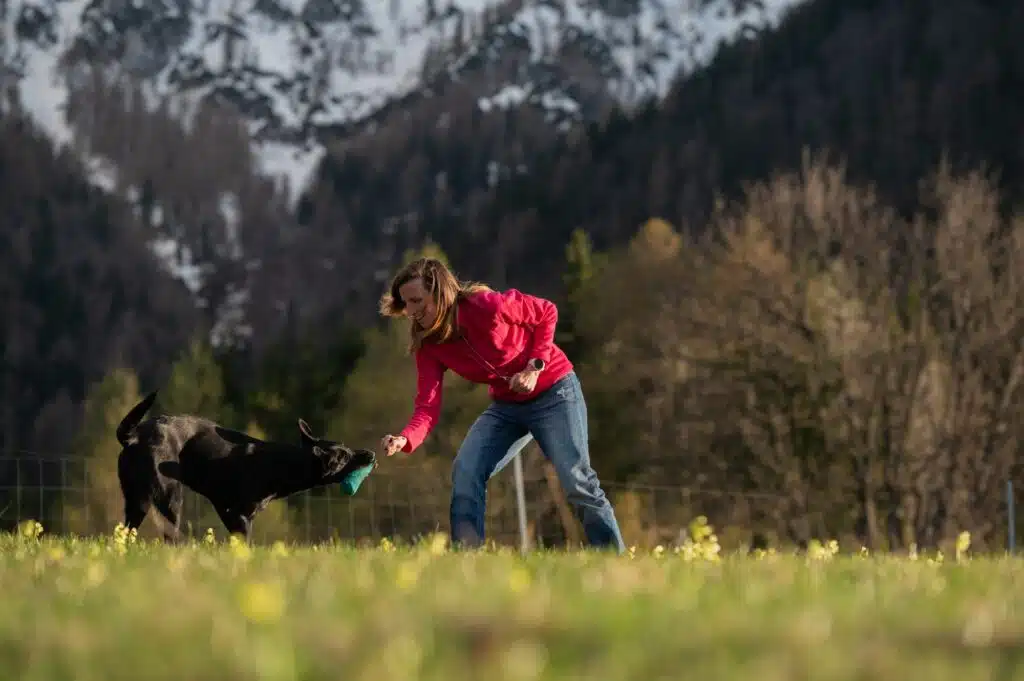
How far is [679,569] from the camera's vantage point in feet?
20.6

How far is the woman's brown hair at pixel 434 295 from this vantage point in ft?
29.8

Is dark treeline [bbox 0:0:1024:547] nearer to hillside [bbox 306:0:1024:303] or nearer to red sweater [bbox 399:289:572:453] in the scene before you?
hillside [bbox 306:0:1024:303]

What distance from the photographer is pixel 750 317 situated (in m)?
39.9

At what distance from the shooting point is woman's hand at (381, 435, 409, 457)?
342 inches

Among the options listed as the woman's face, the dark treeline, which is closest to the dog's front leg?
the woman's face

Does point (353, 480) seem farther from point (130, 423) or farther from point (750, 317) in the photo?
point (750, 317)

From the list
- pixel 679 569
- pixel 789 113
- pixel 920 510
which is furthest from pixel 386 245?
pixel 679 569

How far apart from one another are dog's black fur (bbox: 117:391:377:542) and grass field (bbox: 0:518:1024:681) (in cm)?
420

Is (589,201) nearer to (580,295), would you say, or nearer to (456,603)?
→ (580,295)

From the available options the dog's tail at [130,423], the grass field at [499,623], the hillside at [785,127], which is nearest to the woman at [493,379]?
the dog's tail at [130,423]

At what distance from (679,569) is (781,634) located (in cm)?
234

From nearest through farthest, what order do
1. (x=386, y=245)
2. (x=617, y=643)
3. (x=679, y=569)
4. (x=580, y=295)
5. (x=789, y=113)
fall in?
(x=617, y=643) → (x=679, y=569) → (x=580, y=295) → (x=789, y=113) → (x=386, y=245)

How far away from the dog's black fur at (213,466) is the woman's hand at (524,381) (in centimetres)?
205

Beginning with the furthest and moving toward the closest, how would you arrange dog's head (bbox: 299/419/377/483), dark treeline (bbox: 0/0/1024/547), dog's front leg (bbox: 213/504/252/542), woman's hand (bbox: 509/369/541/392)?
1. dark treeline (bbox: 0/0/1024/547)
2. dog's head (bbox: 299/419/377/483)
3. dog's front leg (bbox: 213/504/252/542)
4. woman's hand (bbox: 509/369/541/392)
